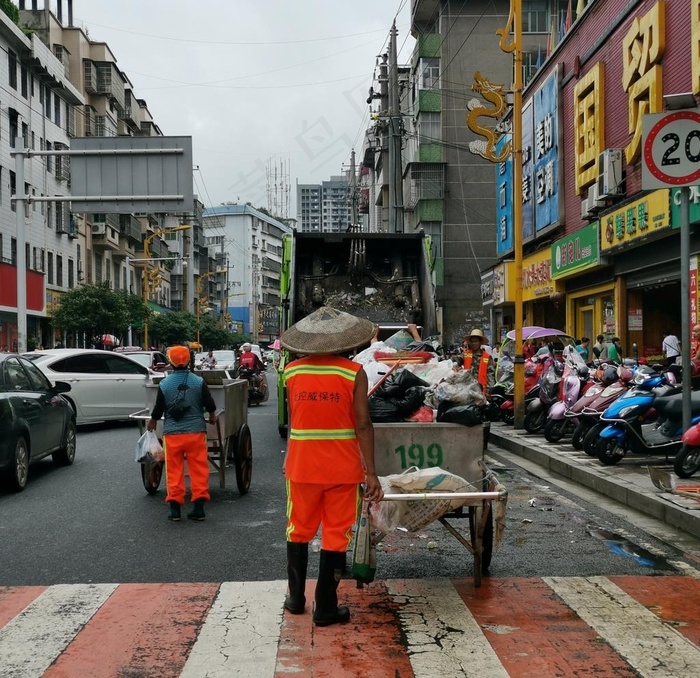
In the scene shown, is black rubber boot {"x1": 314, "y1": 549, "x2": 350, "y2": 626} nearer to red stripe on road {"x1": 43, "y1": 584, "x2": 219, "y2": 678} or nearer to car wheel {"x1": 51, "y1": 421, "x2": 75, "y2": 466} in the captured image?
red stripe on road {"x1": 43, "y1": 584, "x2": 219, "y2": 678}

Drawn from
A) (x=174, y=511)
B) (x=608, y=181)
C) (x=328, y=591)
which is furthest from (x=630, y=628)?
(x=608, y=181)

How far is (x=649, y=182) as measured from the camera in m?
7.81

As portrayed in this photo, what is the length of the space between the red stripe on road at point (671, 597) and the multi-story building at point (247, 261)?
13368 cm

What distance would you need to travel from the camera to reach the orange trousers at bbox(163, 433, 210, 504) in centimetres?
776

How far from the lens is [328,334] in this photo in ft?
16.2

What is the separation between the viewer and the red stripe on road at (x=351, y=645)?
4141 mm

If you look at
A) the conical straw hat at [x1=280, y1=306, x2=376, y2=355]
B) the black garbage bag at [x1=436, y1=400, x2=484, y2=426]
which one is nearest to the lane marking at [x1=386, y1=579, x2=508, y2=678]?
the black garbage bag at [x1=436, y1=400, x2=484, y2=426]

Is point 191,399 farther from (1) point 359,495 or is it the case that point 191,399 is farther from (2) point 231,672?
(2) point 231,672

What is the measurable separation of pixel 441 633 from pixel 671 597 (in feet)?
5.32

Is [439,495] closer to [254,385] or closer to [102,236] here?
[254,385]

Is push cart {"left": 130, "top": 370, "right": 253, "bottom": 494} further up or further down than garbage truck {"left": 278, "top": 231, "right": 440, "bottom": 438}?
further down

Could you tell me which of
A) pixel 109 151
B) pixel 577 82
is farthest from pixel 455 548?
pixel 577 82

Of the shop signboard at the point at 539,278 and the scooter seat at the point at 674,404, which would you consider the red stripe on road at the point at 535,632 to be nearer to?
the scooter seat at the point at 674,404

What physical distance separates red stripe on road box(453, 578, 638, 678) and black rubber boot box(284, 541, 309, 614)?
99 cm
